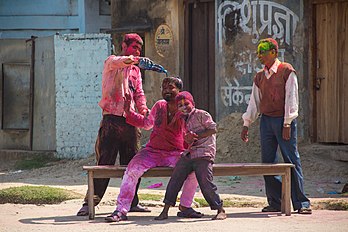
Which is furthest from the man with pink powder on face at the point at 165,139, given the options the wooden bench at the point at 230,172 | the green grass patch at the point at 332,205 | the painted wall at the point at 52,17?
the painted wall at the point at 52,17

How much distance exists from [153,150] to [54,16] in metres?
12.8

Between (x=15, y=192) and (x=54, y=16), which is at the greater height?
(x=54, y=16)

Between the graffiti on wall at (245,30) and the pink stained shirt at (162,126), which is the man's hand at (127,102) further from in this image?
the graffiti on wall at (245,30)

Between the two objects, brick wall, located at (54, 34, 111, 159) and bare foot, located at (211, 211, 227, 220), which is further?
brick wall, located at (54, 34, 111, 159)

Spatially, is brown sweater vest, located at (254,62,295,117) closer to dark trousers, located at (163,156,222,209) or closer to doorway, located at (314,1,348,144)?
dark trousers, located at (163,156,222,209)

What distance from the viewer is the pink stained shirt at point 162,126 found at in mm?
9664

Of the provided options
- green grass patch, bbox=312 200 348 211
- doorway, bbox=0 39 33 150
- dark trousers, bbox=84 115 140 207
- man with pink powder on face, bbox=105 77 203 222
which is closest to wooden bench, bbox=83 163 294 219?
man with pink powder on face, bbox=105 77 203 222

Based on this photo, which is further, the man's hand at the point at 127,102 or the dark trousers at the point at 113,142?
the dark trousers at the point at 113,142

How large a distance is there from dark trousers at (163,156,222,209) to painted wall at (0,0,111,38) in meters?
12.6

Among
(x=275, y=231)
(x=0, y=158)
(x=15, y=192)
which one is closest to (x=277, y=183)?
(x=275, y=231)

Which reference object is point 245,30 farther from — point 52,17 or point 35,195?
point 52,17

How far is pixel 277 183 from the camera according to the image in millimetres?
10008

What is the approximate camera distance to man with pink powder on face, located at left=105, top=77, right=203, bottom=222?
31.4ft

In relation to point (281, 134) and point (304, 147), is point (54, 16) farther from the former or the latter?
point (281, 134)
